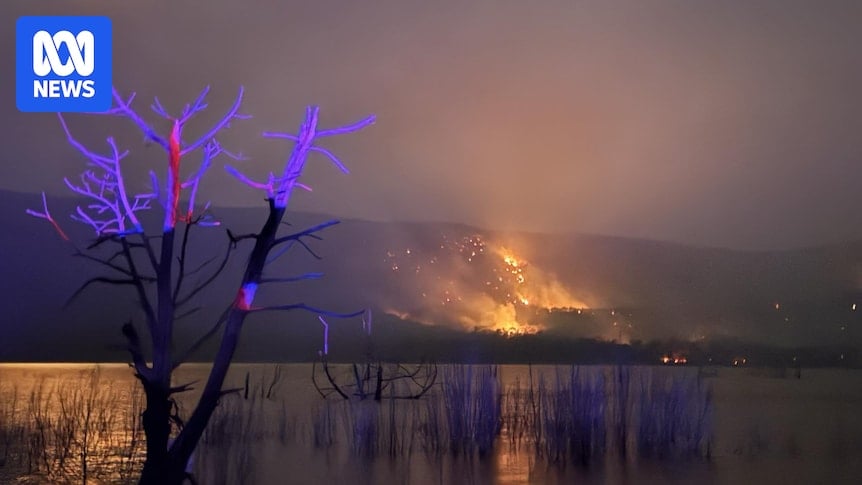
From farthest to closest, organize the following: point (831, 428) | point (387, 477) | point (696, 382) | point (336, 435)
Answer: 1. point (831, 428)
2. point (336, 435)
3. point (696, 382)
4. point (387, 477)

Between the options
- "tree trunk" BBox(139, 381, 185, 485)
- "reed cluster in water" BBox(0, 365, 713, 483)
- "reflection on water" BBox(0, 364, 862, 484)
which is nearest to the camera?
"tree trunk" BBox(139, 381, 185, 485)

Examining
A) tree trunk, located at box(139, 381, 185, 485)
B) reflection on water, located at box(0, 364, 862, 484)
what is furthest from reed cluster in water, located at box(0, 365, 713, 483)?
tree trunk, located at box(139, 381, 185, 485)

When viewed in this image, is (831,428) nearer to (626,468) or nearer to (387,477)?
(626,468)

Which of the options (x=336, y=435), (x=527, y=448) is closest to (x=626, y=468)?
(x=527, y=448)

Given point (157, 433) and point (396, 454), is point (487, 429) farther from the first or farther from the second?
point (157, 433)

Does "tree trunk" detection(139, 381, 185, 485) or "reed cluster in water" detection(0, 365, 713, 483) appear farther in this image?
"reed cluster in water" detection(0, 365, 713, 483)

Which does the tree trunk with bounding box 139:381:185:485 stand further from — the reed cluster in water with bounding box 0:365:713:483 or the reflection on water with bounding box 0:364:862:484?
the reed cluster in water with bounding box 0:365:713:483

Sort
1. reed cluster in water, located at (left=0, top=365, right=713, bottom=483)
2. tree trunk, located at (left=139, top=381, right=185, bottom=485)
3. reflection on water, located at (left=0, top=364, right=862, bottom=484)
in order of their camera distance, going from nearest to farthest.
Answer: tree trunk, located at (left=139, top=381, right=185, bottom=485) → reflection on water, located at (left=0, top=364, right=862, bottom=484) → reed cluster in water, located at (left=0, top=365, right=713, bottom=483)

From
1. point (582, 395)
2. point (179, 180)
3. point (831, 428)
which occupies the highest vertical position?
point (179, 180)

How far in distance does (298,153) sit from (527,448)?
24.8 feet

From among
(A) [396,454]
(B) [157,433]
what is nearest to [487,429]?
(A) [396,454]

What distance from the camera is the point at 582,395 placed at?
519 inches

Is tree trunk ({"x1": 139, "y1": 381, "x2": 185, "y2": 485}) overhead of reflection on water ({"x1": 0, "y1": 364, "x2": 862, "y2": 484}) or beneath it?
overhead

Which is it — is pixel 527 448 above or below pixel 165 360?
below
